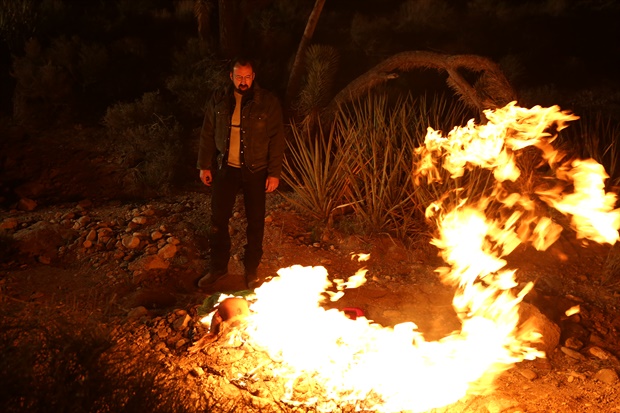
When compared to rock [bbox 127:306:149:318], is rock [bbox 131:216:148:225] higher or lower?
lower

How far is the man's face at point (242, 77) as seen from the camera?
14.1 feet

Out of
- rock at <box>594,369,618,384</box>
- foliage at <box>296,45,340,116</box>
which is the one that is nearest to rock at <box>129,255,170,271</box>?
foliage at <box>296,45,340,116</box>

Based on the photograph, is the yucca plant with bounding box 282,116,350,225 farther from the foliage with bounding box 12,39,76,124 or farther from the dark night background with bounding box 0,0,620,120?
the foliage with bounding box 12,39,76,124

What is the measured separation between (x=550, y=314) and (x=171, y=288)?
3350 millimetres

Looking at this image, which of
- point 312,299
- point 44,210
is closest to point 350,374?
point 312,299

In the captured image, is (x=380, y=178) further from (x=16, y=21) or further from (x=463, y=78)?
(x=16, y=21)

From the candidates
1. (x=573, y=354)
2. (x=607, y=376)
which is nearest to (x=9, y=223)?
(x=573, y=354)

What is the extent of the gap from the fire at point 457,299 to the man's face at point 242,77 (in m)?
1.67

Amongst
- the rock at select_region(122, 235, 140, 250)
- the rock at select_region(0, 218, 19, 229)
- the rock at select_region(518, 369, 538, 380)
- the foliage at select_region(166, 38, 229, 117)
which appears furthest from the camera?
the foliage at select_region(166, 38, 229, 117)

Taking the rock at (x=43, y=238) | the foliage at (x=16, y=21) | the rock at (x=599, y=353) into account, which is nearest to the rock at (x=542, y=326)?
the rock at (x=599, y=353)

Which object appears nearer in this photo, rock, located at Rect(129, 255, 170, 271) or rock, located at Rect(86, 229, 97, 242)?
rock, located at Rect(129, 255, 170, 271)

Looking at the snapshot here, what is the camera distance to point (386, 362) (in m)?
3.81

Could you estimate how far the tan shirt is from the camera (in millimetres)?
4477

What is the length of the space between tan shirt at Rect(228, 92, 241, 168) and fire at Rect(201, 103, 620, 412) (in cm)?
111
